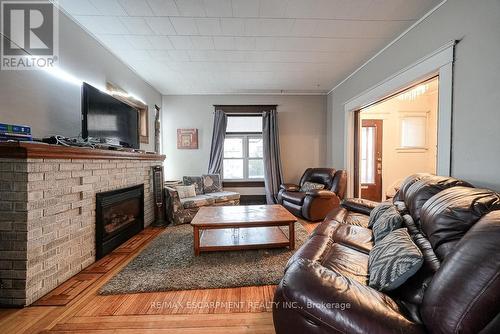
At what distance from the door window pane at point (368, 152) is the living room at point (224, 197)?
1.44m

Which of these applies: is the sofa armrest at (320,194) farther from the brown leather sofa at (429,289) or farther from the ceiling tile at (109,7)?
the ceiling tile at (109,7)

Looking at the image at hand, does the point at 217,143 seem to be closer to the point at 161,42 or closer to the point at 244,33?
the point at 161,42

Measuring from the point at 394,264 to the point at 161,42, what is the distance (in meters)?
3.23

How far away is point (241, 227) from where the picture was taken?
2.27 m

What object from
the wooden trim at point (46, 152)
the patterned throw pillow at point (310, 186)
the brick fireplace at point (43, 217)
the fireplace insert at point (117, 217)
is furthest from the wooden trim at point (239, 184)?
the brick fireplace at point (43, 217)

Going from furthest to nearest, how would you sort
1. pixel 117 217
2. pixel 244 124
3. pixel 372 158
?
pixel 244 124, pixel 372 158, pixel 117 217

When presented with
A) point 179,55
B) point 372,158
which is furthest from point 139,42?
point 372,158

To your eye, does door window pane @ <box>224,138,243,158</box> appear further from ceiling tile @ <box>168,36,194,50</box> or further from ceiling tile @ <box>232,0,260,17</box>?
ceiling tile @ <box>232,0,260,17</box>

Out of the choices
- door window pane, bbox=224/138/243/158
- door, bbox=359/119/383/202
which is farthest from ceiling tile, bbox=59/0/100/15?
door, bbox=359/119/383/202

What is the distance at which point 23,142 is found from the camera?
150 centimetres

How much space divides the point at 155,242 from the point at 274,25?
2987 millimetres

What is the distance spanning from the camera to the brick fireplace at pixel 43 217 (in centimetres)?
155

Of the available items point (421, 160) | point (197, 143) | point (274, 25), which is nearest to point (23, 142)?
point (274, 25)

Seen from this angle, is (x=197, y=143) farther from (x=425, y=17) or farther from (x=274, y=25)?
(x=425, y=17)
